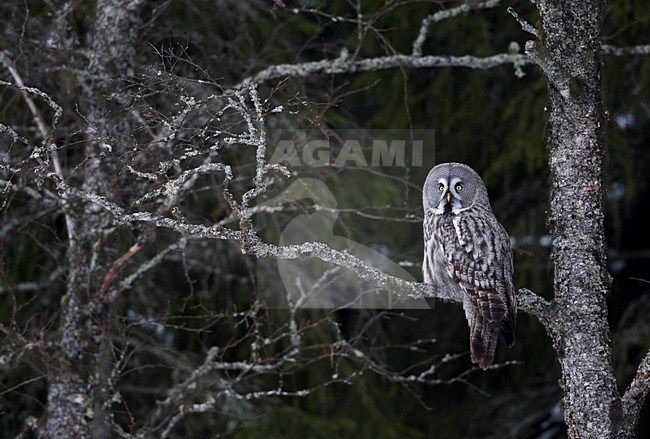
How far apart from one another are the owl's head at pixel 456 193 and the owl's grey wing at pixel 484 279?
0.12 m

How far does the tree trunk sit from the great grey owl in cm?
52

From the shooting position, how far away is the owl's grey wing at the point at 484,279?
13.2 ft

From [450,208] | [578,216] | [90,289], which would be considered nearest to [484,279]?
[450,208]

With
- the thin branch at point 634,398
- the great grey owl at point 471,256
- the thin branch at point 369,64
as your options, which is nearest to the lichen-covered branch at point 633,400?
the thin branch at point 634,398

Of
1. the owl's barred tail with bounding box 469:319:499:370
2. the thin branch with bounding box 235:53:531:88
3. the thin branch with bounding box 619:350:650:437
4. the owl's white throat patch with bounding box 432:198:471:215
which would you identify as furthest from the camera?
the thin branch with bounding box 235:53:531:88

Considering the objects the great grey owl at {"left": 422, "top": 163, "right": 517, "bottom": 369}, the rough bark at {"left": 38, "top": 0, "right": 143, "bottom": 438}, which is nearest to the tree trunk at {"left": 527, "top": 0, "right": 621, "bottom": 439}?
the great grey owl at {"left": 422, "top": 163, "right": 517, "bottom": 369}

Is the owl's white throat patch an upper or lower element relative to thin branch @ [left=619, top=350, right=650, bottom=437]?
upper

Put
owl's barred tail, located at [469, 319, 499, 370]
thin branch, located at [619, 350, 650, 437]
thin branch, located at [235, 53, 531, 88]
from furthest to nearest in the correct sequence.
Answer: thin branch, located at [235, 53, 531, 88], owl's barred tail, located at [469, 319, 499, 370], thin branch, located at [619, 350, 650, 437]

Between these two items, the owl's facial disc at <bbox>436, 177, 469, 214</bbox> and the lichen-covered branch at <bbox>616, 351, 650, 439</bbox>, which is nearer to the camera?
the lichen-covered branch at <bbox>616, 351, 650, 439</bbox>

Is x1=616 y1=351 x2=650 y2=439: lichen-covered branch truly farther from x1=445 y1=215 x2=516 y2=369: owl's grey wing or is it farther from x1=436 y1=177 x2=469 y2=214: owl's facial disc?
x1=436 y1=177 x2=469 y2=214: owl's facial disc

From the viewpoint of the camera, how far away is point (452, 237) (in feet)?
14.6

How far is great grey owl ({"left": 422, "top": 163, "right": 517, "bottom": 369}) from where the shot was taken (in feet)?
13.3

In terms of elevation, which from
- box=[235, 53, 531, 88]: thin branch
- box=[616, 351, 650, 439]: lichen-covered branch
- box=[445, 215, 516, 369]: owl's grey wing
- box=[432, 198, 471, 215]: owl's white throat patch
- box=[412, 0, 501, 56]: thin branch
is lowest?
box=[616, 351, 650, 439]: lichen-covered branch

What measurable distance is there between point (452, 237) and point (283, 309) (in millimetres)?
2089
